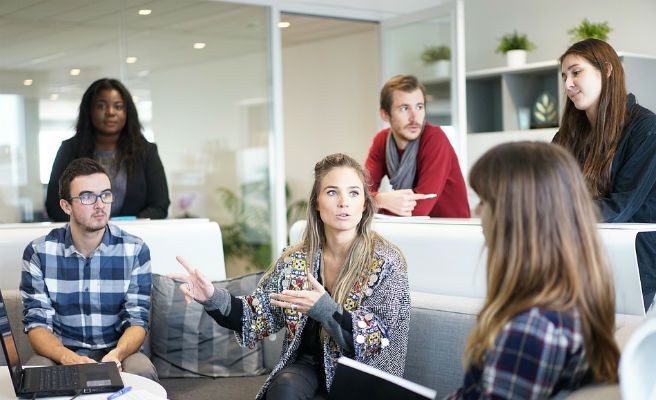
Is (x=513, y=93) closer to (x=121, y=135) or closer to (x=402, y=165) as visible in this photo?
(x=402, y=165)

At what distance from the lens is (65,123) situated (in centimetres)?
507

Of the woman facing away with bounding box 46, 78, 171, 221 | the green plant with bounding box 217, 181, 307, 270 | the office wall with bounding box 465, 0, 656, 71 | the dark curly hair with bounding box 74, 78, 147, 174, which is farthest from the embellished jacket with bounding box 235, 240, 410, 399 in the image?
the office wall with bounding box 465, 0, 656, 71

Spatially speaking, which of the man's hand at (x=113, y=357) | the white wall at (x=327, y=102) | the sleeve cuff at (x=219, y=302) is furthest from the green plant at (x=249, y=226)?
the sleeve cuff at (x=219, y=302)

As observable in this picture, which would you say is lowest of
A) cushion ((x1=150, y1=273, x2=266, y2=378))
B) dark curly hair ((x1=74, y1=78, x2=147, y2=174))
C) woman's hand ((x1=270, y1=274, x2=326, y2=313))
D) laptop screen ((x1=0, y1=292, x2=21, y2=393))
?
cushion ((x1=150, y1=273, x2=266, y2=378))

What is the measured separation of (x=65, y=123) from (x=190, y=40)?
995mm

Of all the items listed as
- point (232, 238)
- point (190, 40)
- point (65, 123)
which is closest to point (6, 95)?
point (65, 123)

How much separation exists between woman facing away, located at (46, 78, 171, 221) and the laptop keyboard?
1707 mm

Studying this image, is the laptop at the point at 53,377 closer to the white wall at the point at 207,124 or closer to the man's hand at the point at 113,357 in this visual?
the man's hand at the point at 113,357

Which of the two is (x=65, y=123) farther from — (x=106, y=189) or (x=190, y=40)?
(x=106, y=189)

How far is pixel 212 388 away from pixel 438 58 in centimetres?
364

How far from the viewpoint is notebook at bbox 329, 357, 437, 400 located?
193 centimetres

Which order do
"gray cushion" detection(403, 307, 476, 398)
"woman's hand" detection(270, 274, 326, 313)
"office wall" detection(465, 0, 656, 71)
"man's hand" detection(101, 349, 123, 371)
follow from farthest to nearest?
"office wall" detection(465, 0, 656, 71), "man's hand" detection(101, 349, 123, 371), "gray cushion" detection(403, 307, 476, 398), "woman's hand" detection(270, 274, 326, 313)

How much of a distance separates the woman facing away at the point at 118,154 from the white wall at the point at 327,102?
134 inches

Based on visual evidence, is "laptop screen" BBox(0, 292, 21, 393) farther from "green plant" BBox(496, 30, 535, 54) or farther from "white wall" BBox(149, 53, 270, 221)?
"green plant" BBox(496, 30, 535, 54)
